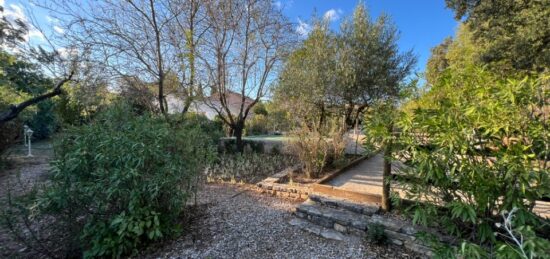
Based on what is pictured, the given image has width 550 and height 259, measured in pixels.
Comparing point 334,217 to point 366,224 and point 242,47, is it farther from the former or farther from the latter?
point 242,47

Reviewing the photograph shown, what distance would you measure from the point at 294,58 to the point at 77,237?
5.92 metres

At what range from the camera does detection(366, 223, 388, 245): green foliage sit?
8.96 ft

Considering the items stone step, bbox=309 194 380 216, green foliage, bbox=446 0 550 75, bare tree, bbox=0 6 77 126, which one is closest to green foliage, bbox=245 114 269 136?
green foliage, bbox=446 0 550 75

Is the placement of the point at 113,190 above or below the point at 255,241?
above

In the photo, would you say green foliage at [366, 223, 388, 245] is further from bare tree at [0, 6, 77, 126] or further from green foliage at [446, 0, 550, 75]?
green foliage at [446, 0, 550, 75]

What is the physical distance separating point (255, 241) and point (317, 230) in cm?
81

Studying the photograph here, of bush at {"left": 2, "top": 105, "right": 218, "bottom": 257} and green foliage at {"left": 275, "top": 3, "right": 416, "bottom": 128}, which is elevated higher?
green foliage at {"left": 275, "top": 3, "right": 416, "bottom": 128}

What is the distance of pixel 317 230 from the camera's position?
3.11 meters

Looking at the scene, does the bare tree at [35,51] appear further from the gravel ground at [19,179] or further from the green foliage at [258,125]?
the green foliage at [258,125]

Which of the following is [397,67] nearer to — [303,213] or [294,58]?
[294,58]

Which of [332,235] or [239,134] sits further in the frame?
[239,134]

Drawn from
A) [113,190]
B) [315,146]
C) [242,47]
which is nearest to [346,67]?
[315,146]

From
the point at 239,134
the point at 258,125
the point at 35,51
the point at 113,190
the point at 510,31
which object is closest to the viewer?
the point at 113,190

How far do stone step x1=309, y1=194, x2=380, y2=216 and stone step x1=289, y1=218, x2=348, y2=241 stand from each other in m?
0.44
